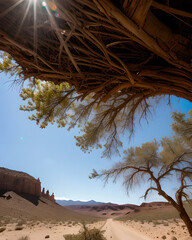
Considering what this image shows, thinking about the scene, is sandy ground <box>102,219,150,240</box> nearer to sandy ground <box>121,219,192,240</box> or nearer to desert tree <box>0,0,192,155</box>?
sandy ground <box>121,219,192,240</box>

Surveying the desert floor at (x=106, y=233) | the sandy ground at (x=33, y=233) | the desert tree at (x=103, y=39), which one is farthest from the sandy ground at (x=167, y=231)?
the desert tree at (x=103, y=39)

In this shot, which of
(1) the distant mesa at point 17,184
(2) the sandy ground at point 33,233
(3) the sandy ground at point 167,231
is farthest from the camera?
(1) the distant mesa at point 17,184

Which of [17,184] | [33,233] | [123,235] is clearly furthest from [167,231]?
[17,184]

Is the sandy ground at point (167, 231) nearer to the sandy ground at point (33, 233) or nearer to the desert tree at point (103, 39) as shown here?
the sandy ground at point (33, 233)

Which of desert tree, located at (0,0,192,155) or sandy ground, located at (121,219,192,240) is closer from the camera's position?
desert tree, located at (0,0,192,155)

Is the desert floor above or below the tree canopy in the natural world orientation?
below

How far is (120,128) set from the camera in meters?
3.86

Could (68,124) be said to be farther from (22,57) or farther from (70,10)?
(70,10)

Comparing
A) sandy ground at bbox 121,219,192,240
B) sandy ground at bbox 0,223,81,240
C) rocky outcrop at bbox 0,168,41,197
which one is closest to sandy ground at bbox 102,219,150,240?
sandy ground at bbox 121,219,192,240

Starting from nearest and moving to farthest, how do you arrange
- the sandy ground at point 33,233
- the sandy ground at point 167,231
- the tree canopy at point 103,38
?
the tree canopy at point 103,38 → the sandy ground at point 33,233 → the sandy ground at point 167,231

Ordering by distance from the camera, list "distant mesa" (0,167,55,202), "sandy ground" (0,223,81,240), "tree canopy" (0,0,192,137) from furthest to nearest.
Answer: "distant mesa" (0,167,55,202) < "sandy ground" (0,223,81,240) < "tree canopy" (0,0,192,137)

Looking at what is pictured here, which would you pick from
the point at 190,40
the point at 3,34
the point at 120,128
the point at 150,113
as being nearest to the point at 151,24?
the point at 190,40

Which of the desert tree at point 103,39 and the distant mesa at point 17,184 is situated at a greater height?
the desert tree at point 103,39

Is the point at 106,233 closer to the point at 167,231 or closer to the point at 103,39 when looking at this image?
the point at 167,231
